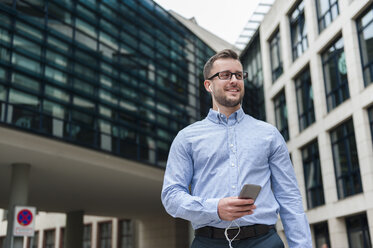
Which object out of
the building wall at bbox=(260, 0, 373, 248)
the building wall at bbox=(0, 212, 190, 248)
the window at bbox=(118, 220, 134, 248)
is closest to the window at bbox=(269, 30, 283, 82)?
the building wall at bbox=(260, 0, 373, 248)

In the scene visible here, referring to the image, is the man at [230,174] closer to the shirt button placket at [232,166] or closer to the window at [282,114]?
the shirt button placket at [232,166]

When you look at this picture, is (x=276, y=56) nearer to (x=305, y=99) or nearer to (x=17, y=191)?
(x=305, y=99)

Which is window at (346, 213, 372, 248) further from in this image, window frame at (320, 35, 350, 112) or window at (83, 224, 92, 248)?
window at (83, 224, 92, 248)

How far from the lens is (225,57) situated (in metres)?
2.68

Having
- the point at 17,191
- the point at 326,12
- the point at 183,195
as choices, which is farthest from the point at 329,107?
the point at 183,195

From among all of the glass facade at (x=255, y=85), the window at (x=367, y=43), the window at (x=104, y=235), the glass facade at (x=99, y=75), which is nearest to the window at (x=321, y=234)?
the window at (x=367, y=43)

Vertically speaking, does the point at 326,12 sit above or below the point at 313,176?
above

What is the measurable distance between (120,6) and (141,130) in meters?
5.79

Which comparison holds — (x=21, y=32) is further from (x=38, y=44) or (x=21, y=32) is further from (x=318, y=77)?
(x=318, y=77)

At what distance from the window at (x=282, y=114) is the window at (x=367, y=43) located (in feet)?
26.1

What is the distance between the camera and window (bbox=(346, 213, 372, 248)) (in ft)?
58.3

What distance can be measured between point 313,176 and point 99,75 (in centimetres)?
1131

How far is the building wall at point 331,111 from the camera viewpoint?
17.4m

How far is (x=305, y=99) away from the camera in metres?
23.2
